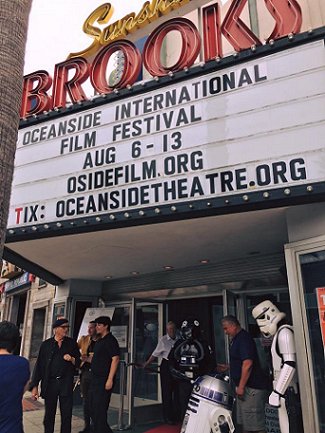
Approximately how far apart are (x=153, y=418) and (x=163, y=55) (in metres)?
7.24

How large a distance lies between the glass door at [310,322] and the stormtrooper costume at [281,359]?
0.12m

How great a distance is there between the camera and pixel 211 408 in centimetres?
425

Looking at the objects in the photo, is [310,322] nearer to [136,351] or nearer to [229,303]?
[229,303]

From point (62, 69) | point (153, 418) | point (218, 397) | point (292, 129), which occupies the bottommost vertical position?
point (153, 418)

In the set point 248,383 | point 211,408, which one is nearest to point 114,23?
point 248,383

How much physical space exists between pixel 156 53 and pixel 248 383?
185 inches

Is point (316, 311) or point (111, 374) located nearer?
point (316, 311)

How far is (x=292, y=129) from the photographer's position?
14.2 feet

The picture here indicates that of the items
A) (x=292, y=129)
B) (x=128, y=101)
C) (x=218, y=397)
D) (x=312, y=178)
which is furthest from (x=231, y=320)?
(x=128, y=101)

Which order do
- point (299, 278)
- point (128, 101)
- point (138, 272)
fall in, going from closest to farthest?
1. point (299, 278)
2. point (128, 101)
3. point (138, 272)

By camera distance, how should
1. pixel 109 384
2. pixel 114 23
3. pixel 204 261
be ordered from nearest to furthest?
pixel 109 384 < pixel 204 261 < pixel 114 23

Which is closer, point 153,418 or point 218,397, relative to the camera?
point 218,397

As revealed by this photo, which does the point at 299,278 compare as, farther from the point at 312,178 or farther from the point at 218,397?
the point at 218,397

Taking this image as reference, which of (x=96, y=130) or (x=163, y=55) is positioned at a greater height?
(x=163, y=55)
